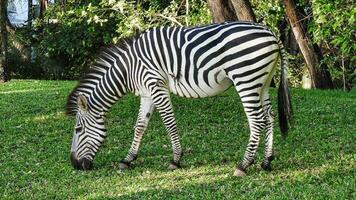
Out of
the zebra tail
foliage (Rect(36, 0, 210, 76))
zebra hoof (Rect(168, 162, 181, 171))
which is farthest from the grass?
foliage (Rect(36, 0, 210, 76))

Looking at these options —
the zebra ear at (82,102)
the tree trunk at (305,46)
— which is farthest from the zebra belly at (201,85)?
the tree trunk at (305,46)

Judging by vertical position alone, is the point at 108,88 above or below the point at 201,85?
below

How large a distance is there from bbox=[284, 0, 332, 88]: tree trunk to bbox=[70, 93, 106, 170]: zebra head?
34.8 feet

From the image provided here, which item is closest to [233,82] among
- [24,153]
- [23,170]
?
[23,170]

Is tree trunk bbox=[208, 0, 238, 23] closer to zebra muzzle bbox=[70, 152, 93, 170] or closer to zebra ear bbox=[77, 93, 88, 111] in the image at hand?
zebra ear bbox=[77, 93, 88, 111]

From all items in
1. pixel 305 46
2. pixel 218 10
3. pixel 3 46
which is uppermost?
pixel 218 10

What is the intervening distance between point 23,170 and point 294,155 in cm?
405

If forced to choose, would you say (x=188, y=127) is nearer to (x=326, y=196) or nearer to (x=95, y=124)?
(x=95, y=124)

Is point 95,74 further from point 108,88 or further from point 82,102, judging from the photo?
point 82,102

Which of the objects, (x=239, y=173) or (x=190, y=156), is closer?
(x=239, y=173)

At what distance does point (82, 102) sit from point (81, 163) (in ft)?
2.93

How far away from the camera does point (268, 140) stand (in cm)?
753

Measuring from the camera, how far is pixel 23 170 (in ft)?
27.2

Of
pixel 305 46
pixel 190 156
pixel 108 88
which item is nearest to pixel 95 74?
pixel 108 88
